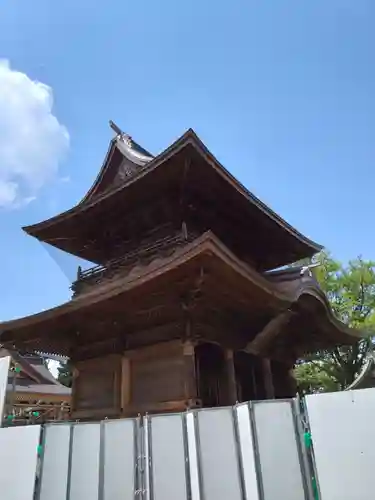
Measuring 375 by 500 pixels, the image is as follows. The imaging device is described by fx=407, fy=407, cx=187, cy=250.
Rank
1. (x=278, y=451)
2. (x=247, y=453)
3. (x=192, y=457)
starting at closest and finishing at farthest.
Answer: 1. (x=278, y=451)
2. (x=247, y=453)
3. (x=192, y=457)

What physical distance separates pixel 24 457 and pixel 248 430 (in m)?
3.93

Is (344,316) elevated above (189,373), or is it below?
above

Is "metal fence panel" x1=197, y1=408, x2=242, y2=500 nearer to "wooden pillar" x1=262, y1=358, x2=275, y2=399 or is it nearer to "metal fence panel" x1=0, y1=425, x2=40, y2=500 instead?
"metal fence panel" x1=0, y1=425, x2=40, y2=500

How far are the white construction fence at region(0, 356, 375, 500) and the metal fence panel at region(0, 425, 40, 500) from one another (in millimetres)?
15

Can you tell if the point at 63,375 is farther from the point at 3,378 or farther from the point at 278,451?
the point at 278,451

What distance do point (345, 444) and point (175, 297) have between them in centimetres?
524

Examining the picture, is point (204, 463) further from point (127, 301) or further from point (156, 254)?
point (156, 254)

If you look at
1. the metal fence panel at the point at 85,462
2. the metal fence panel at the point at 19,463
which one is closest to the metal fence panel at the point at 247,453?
the metal fence panel at the point at 85,462

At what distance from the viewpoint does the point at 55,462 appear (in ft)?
21.1

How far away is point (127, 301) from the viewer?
9.31 metres

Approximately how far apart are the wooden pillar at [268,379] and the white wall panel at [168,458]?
6.77m

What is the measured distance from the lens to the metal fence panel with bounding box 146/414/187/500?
5637 millimetres

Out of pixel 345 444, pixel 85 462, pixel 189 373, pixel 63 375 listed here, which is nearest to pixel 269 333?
pixel 189 373

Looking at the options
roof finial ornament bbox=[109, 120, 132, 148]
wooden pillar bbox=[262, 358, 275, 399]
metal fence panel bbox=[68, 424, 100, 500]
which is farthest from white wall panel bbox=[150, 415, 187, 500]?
roof finial ornament bbox=[109, 120, 132, 148]
